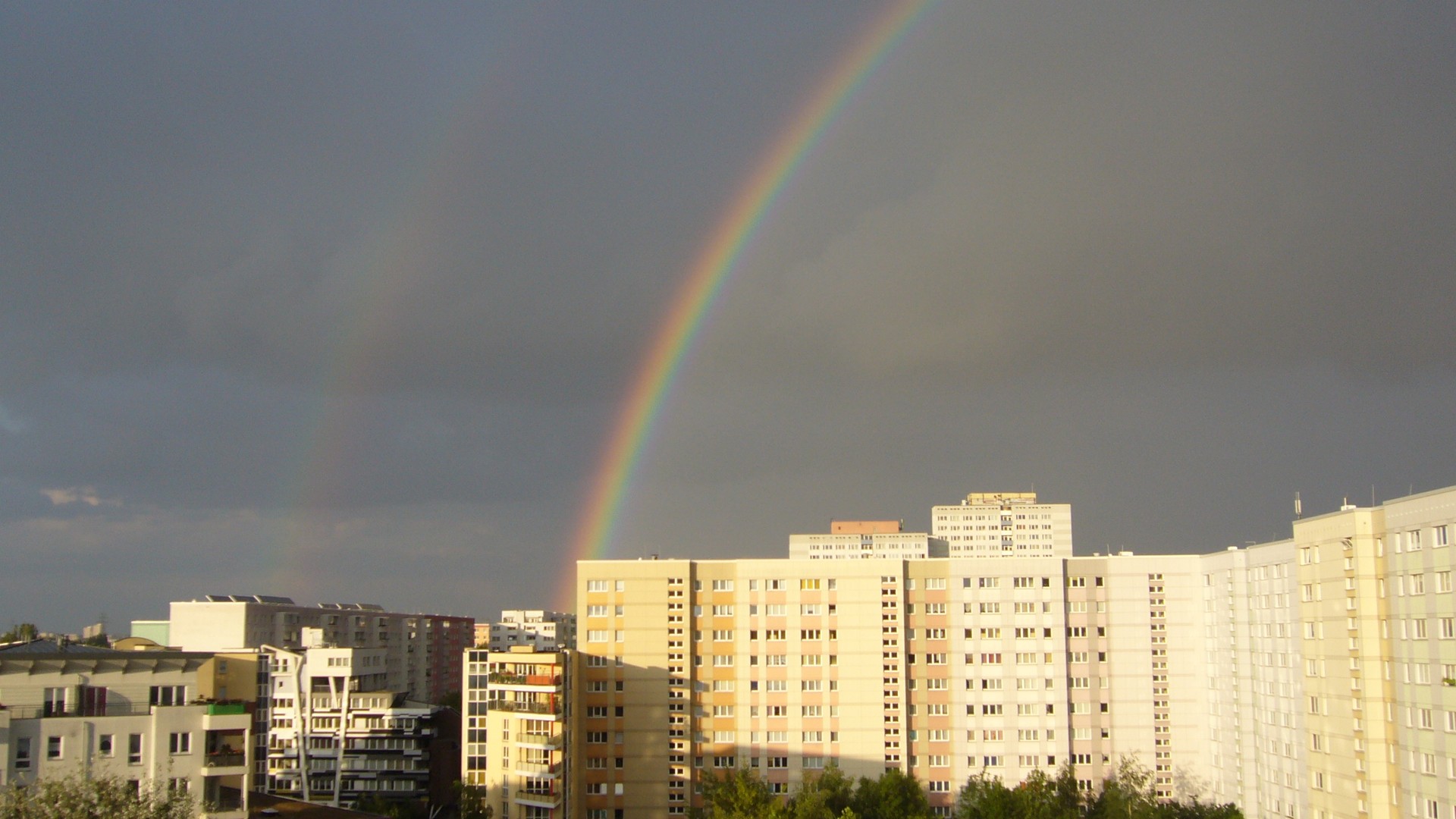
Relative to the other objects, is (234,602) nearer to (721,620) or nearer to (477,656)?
(477,656)

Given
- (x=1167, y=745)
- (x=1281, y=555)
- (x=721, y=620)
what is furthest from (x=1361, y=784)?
(x=721, y=620)

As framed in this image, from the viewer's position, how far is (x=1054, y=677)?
7769 centimetres

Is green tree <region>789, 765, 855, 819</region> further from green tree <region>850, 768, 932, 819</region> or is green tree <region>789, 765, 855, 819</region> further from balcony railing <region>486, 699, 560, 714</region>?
balcony railing <region>486, 699, 560, 714</region>

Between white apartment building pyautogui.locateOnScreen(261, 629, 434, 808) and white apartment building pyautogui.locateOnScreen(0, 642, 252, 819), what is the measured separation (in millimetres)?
49095

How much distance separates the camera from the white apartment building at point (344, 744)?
9100cm

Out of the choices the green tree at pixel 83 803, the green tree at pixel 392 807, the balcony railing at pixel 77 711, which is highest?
the balcony railing at pixel 77 711

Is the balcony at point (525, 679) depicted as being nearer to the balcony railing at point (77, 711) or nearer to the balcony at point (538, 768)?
the balcony at point (538, 768)

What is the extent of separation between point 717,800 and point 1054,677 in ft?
85.5

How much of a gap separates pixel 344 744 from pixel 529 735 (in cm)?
3481

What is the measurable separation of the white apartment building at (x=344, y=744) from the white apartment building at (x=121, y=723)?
49095 millimetres

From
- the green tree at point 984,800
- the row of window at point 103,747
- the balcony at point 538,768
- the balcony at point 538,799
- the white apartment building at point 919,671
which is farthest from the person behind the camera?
the white apartment building at point 919,671

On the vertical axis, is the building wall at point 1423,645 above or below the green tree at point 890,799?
above

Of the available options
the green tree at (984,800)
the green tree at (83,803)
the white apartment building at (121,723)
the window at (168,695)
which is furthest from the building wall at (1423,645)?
the window at (168,695)

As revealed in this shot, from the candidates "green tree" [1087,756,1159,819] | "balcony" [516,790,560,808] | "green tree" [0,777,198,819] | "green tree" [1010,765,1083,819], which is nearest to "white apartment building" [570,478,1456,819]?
"green tree" [1010,765,1083,819]
